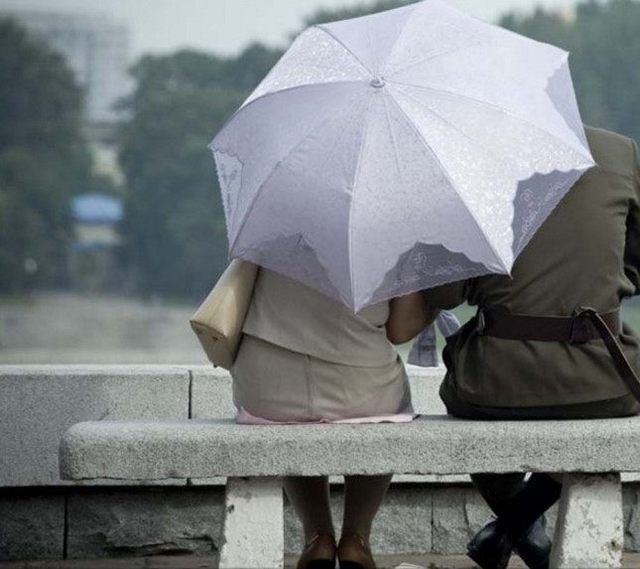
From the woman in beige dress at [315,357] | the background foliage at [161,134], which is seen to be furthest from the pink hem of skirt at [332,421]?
the background foliage at [161,134]

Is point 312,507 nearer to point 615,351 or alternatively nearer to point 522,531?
point 522,531

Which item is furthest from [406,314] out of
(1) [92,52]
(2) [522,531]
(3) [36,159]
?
(1) [92,52]

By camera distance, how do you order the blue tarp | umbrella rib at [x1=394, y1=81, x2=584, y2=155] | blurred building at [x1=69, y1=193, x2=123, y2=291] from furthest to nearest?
the blue tarp < blurred building at [x1=69, y1=193, x2=123, y2=291] < umbrella rib at [x1=394, y1=81, x2=584, y2=155]

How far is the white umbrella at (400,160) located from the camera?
349cm

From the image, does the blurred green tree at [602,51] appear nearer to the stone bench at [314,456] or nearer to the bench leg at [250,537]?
the stone bench at [314,456]

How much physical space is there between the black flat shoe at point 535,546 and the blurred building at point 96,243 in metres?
61.0

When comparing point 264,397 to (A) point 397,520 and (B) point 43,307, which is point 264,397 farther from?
(B) point 43,307

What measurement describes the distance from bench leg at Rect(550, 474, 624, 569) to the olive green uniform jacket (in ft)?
0.67

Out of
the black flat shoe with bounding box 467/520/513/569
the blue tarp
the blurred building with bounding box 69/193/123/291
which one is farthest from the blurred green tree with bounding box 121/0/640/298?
the black flat shoe with bounding box 467/520/513/569

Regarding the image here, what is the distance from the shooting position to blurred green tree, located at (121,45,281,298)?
210 ft

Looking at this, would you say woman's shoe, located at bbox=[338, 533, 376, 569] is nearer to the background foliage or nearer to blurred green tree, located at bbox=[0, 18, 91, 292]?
the background foliage

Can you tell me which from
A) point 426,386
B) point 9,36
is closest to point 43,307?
point 9,36

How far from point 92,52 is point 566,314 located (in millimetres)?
72893

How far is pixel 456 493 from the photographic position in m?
5.12
